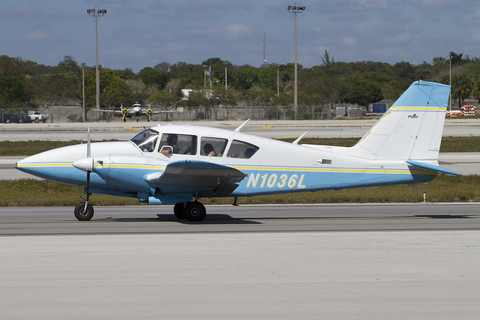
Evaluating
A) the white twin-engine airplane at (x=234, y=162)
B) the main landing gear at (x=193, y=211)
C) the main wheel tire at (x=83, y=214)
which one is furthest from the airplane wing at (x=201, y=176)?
the main wheel tire at (x=83, y=214)

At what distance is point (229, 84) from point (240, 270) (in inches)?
5103

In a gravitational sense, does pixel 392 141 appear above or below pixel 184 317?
above

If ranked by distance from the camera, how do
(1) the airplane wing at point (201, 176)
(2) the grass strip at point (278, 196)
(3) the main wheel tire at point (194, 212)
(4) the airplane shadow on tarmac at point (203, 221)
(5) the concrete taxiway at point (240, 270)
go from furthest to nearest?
(2) the grass strip at point (278, 196), (4) the airplane shadow on tarmac at point (203, 221), (3) the main wheel tire at point (194, 212), (1) the airplane wing at point (201, 176), (5) the concrete taxiway at point (240, 270)

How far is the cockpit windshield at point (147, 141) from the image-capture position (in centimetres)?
1189

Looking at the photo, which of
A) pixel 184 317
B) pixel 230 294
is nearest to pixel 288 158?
pixel 230 294

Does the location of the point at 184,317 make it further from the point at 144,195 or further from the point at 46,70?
the point at 46,70

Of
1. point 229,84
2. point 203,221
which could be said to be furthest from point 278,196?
point 229,84

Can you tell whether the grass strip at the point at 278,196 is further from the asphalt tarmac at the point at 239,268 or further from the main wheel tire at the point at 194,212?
the main wheel tire at the point at 194,212

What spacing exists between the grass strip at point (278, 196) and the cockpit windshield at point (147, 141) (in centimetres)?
433

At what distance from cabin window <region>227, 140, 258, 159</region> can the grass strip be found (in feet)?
13.2

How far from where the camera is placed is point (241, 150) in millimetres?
12227

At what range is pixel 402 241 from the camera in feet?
32.0

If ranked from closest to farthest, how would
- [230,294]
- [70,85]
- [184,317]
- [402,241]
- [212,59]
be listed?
1. [184,317]
2. [230,294]
3. [402,241]
4. [70,85]
5. [212,59]

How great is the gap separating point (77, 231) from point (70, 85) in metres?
107
